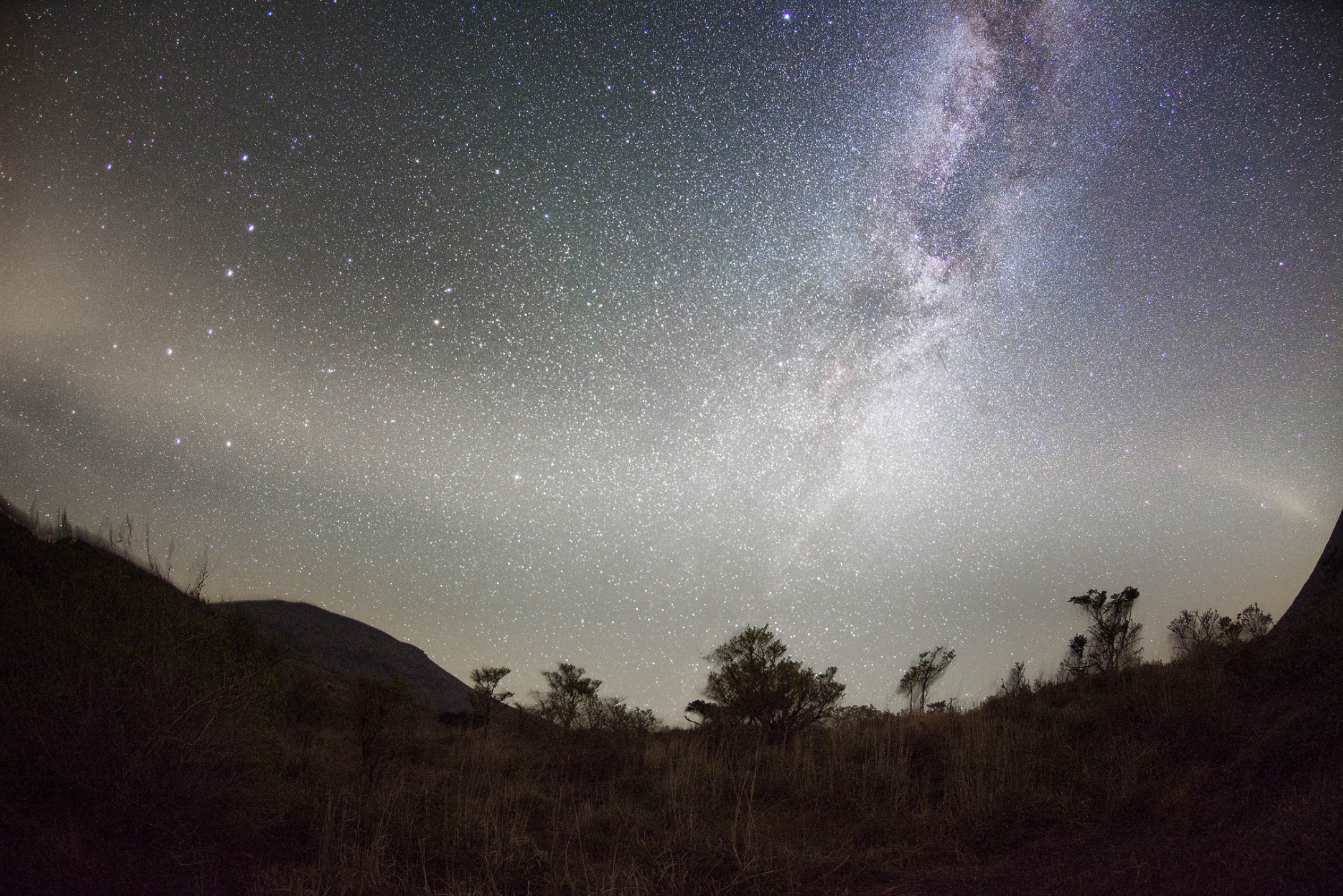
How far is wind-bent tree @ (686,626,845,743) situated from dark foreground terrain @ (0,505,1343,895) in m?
4.67

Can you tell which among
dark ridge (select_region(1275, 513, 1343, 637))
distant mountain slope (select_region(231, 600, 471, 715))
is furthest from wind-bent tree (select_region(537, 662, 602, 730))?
distant mountain slope (select_region(231, 600, 471, 715))

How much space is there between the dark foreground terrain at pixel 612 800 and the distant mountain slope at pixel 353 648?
5174cm

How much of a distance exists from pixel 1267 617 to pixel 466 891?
1000 inches

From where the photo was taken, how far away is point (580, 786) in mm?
11578

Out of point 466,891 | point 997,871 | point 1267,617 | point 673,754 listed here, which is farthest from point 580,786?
point 1267,617

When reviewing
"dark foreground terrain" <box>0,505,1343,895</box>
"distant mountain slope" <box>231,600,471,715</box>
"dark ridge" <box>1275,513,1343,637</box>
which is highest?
"dark ridge" <box>1275,513,1343,637</box>

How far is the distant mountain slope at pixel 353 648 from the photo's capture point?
57.9 meters

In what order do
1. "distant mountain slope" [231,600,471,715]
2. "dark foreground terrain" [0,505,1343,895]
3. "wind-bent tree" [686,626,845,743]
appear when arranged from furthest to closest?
"distant mountain slope" [231,600,471,715]
"wind-bent tree" [686,626,845,743]
"dark foreground terrain" [0,505,1343,895]

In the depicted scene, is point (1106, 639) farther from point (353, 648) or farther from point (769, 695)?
point (353, 648)

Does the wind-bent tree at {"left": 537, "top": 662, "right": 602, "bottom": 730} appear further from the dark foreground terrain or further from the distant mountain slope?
the distant mountain slope

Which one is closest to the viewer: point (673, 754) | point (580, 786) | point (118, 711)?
point (118, 711)

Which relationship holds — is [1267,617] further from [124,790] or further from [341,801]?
[124,790]

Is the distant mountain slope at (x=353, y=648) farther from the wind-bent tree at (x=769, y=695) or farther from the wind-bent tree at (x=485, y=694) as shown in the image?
the wind-bent tree at (x=769, y=695)

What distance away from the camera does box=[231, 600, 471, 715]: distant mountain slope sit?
57.9m
